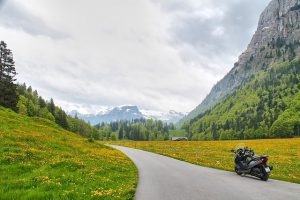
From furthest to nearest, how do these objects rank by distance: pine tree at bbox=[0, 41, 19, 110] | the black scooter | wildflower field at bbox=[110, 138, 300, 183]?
pine tree at bbox=[0, 41, 19, 110] < wildflower field at bbox=[110, 138, 300, 183] < the black scooter

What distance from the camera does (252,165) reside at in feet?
81.9

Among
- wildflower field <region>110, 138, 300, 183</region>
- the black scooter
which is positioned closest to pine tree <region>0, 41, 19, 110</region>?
wildflower field <region>110, 138, 300, 183</region>

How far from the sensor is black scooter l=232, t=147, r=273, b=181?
77.6 ft

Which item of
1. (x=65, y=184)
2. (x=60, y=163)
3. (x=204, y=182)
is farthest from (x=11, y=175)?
(x=204, y=182)

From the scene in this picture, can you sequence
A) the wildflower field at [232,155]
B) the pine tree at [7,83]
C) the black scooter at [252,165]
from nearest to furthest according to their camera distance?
the black scooter at [252,165], the wildflower field at [232,155], the pine tree at [7,83]

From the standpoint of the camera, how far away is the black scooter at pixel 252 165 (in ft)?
77.6

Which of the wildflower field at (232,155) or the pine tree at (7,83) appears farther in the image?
the pine tree at (7,83)

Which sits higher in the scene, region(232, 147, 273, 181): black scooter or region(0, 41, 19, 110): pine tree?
region(0, 41, 19, 110): pine tree

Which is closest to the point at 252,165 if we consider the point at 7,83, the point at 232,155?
the point at 232,155

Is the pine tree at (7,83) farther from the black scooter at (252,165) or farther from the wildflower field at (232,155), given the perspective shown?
the black scooter at (252,165)

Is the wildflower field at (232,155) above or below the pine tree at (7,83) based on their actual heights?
below

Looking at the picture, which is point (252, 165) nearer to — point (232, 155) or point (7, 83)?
point (232, 155)

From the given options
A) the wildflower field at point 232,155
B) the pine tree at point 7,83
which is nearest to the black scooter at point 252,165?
the wildflower field at point 232,155

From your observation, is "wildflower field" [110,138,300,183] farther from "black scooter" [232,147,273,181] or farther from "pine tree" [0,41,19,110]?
"pine tree" [0,41,19,110]
